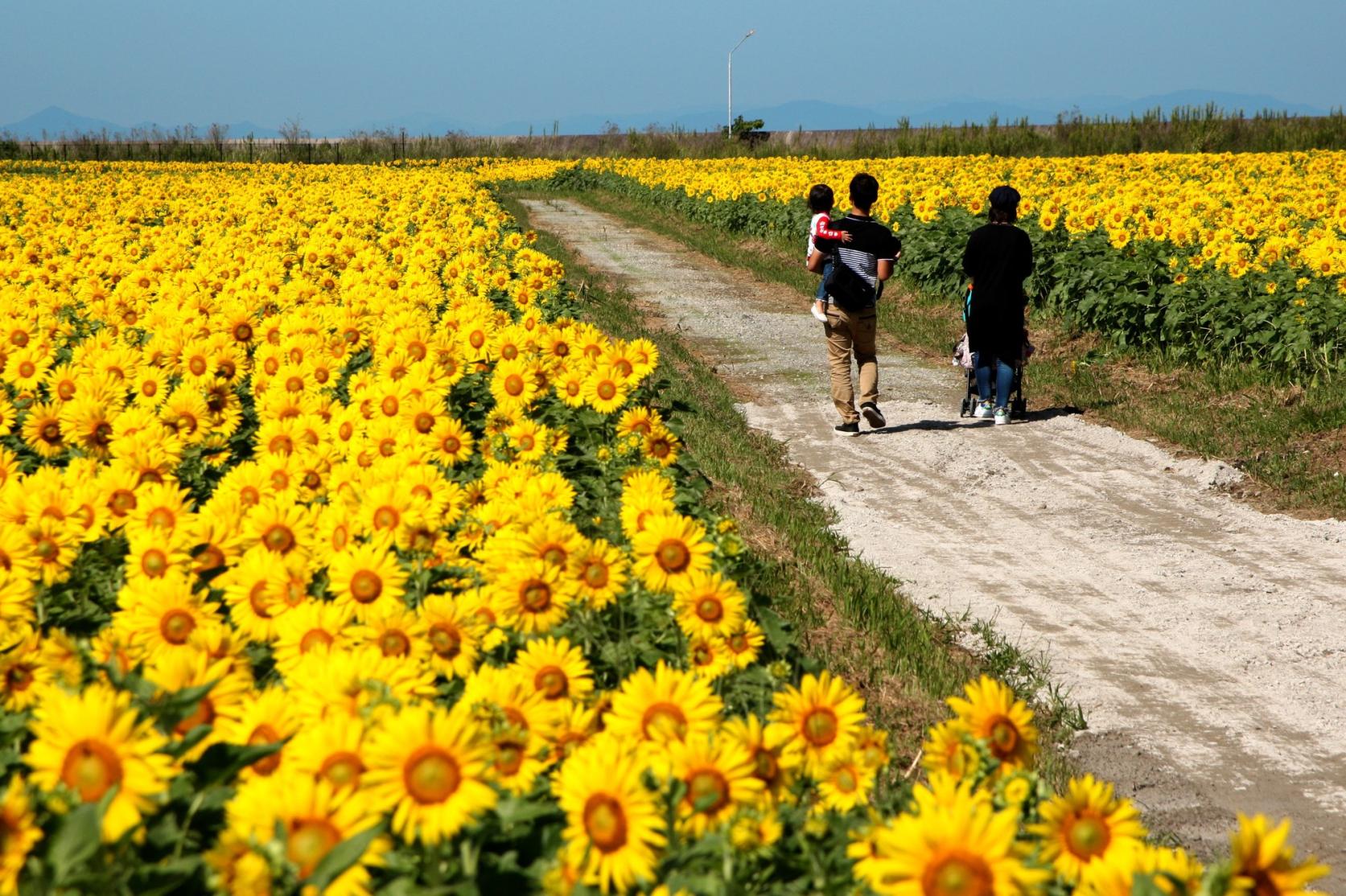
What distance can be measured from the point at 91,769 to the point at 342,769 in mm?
343

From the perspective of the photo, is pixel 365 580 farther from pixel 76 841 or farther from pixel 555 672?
pixel 76 841

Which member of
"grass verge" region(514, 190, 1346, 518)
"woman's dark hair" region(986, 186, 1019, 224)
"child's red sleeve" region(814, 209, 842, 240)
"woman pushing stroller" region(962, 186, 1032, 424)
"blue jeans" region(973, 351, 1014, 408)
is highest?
"woman's dark hair" region(986, 186, 1019, 224)

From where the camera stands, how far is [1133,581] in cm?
683

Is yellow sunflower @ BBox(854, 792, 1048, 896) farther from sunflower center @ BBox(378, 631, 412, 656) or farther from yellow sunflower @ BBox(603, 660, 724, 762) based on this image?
sunflower center @ BBox(378, 631, 412, 656)

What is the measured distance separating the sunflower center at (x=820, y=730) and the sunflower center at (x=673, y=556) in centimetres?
81

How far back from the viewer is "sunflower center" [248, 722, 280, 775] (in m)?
2.08

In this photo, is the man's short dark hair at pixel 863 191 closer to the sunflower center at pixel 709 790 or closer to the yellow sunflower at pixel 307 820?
the sunflower center at pixel 709 790

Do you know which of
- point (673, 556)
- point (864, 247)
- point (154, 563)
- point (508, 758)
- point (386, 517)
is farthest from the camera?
point (864, 247)

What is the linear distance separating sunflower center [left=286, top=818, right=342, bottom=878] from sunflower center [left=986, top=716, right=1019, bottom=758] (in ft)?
3.74

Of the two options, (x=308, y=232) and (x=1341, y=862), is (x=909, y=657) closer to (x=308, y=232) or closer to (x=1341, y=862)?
(x=1341, y=862)

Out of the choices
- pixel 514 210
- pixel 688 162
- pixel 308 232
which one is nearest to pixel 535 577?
pixel 308 232

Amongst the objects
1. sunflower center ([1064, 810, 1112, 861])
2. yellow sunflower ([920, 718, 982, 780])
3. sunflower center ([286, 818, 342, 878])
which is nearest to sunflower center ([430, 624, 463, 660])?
sunflower center ([286, 818, 342, 878])

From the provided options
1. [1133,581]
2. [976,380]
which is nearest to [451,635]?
[1133,581]

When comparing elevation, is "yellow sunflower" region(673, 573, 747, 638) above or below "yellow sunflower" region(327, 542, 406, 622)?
below
